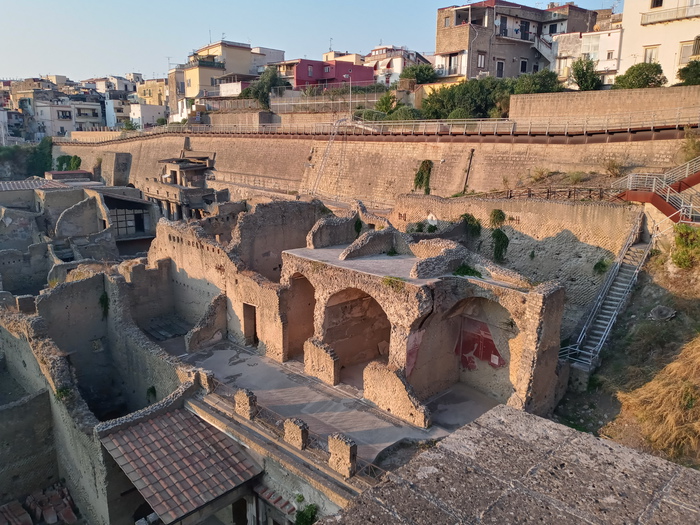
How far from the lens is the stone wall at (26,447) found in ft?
42.3

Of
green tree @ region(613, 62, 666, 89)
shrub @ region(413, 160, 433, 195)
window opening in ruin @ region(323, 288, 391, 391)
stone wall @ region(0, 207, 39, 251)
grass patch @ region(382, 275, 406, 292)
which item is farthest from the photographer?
stone wall @ region(0, 207, 39, 251)

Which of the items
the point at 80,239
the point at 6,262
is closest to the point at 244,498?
the point at 6,262

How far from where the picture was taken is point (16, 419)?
12.9 m

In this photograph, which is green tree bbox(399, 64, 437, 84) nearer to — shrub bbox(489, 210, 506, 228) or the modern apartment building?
the modern apartment building

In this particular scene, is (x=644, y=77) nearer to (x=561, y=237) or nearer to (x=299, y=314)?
(x=561, y=237)

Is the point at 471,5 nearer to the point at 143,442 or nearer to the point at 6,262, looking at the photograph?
the point at 6,262

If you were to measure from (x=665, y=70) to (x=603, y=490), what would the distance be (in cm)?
2787

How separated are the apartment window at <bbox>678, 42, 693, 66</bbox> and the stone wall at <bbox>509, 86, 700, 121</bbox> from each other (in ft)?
18.6

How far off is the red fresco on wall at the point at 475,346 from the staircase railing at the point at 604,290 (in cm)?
148

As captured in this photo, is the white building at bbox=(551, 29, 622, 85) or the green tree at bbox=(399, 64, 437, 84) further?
the green tree at bbox=(399, 64, 437, 84)

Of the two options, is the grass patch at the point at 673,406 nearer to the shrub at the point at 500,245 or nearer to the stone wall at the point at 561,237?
the stone wall at the point at 561,237

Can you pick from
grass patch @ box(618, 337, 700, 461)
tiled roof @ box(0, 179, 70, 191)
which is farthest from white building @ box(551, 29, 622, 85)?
tiled roof @ box(0, 179, 70, 191)

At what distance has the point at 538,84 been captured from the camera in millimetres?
28141

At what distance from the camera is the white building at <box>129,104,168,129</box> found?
6488cm
